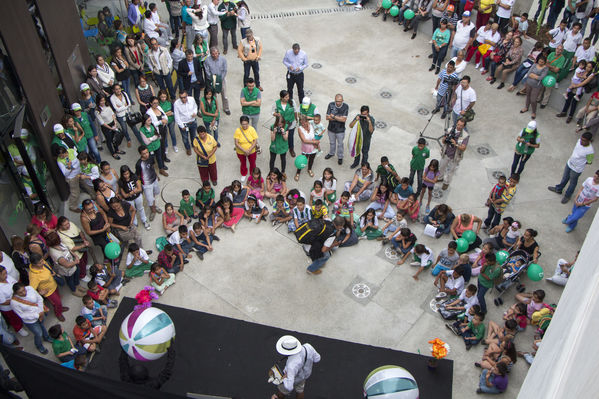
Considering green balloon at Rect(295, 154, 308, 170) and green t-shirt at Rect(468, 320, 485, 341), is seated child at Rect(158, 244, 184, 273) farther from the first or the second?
green t-shirt at Rect(468, 320, 485, 341)

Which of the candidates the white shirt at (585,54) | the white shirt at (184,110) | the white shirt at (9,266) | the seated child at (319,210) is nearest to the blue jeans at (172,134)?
the white shirt at (184,110)

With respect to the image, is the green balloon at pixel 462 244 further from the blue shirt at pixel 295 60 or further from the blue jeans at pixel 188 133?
the blue jeans at pixel 188 133

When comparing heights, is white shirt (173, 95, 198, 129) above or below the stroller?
above

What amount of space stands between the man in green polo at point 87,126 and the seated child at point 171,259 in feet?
9.83

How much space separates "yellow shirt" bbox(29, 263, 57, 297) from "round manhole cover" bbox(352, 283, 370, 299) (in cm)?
468

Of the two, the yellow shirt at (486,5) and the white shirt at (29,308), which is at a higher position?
the yellow shirt at (486,5)

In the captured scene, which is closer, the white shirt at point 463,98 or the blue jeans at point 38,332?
the blue jeans at point 38,332

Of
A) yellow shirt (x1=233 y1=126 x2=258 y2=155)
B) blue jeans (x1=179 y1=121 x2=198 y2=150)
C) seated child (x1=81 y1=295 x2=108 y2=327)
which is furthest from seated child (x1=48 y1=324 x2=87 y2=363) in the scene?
blue jeans (x1=179 y1=121 x2=198 y2=150)

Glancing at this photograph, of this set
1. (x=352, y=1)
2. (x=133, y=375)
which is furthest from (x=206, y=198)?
(x=352, y=1)

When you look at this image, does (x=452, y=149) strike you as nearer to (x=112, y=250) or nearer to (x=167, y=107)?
(x=167, y=107)

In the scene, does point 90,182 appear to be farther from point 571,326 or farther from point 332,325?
point 571,326

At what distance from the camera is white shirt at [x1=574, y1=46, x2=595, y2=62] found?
12.3m

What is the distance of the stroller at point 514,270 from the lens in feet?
29.5

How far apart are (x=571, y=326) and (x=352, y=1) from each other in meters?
15.6
